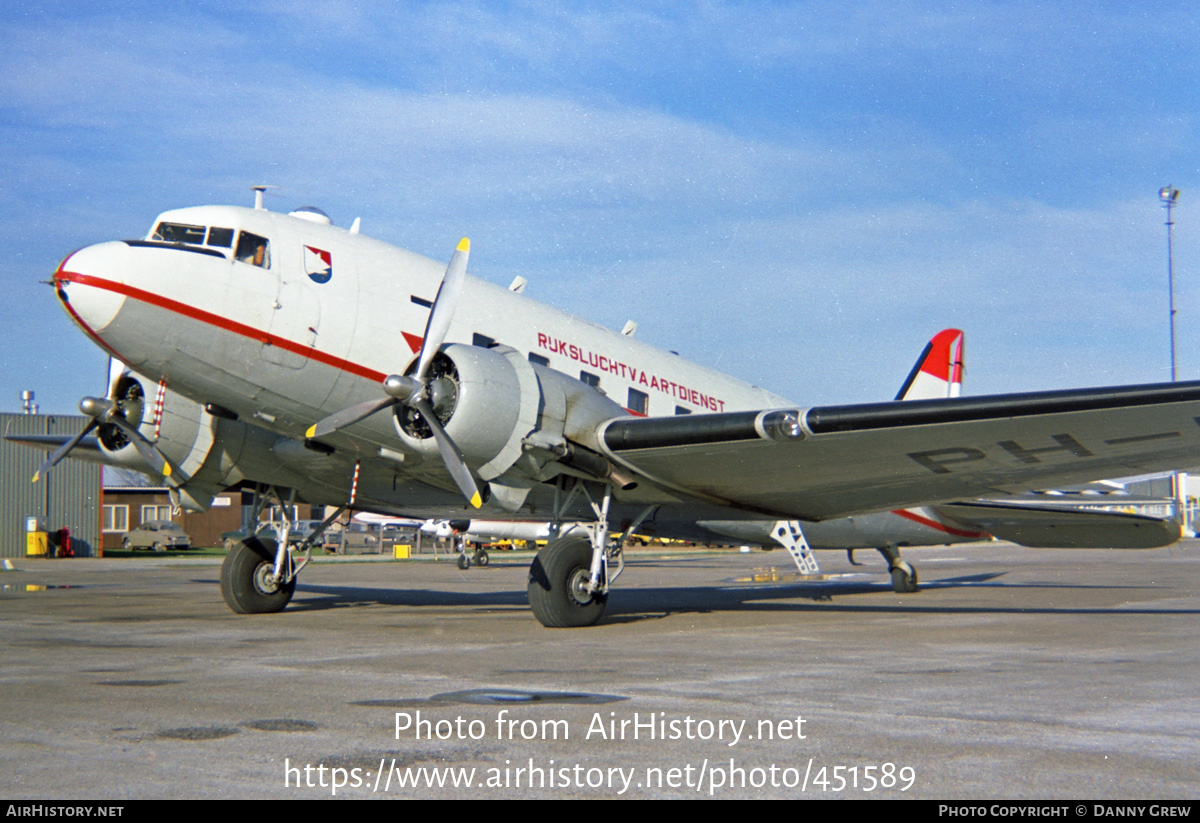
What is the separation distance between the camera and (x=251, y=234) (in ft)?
42.3

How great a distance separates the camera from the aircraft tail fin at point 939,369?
23250mm

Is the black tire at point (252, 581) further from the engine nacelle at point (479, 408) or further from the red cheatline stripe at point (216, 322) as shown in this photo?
the engine nacelle at point (479, 408)

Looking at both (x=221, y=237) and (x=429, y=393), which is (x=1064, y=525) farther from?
(x=221, y=237)

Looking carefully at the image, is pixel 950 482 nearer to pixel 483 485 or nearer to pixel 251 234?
pixel 483 485

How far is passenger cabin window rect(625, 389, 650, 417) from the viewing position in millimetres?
15961

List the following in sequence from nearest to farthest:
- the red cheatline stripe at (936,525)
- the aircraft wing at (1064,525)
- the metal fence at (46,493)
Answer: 1. the aircraft wing at (1064,525)
2. the red cheatline stripe at (936,525)
3. the metal fence at (46,493)

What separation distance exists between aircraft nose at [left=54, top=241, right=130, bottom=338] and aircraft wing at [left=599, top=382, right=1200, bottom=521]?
6026 millimetres

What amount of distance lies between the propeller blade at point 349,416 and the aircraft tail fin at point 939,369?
14.4m

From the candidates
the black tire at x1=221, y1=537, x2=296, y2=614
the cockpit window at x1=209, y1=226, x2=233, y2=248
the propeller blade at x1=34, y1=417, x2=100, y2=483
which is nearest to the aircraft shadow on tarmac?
the black tire at x1=221, y1=537, x2=296, y2=614

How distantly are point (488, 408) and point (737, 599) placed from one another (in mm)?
10744

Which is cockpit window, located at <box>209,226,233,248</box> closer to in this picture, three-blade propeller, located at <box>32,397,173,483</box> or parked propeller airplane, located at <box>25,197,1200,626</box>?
parked propeller airplane, located at <box>25,197,1200,626</box>

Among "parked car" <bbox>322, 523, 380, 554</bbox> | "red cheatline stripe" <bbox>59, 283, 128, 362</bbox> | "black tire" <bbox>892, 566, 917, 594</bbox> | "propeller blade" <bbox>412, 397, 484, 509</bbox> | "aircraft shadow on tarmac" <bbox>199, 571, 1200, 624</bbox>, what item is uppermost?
"red cheatline stripe" <bbox>59, 283, 128, 362</bbox>

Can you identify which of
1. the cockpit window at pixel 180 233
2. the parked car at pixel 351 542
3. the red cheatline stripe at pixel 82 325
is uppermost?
the cockpit window at pixel 180 233

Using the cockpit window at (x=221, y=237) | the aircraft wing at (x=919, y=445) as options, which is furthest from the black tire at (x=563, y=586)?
the cockpit window at (x=221, y=237)
